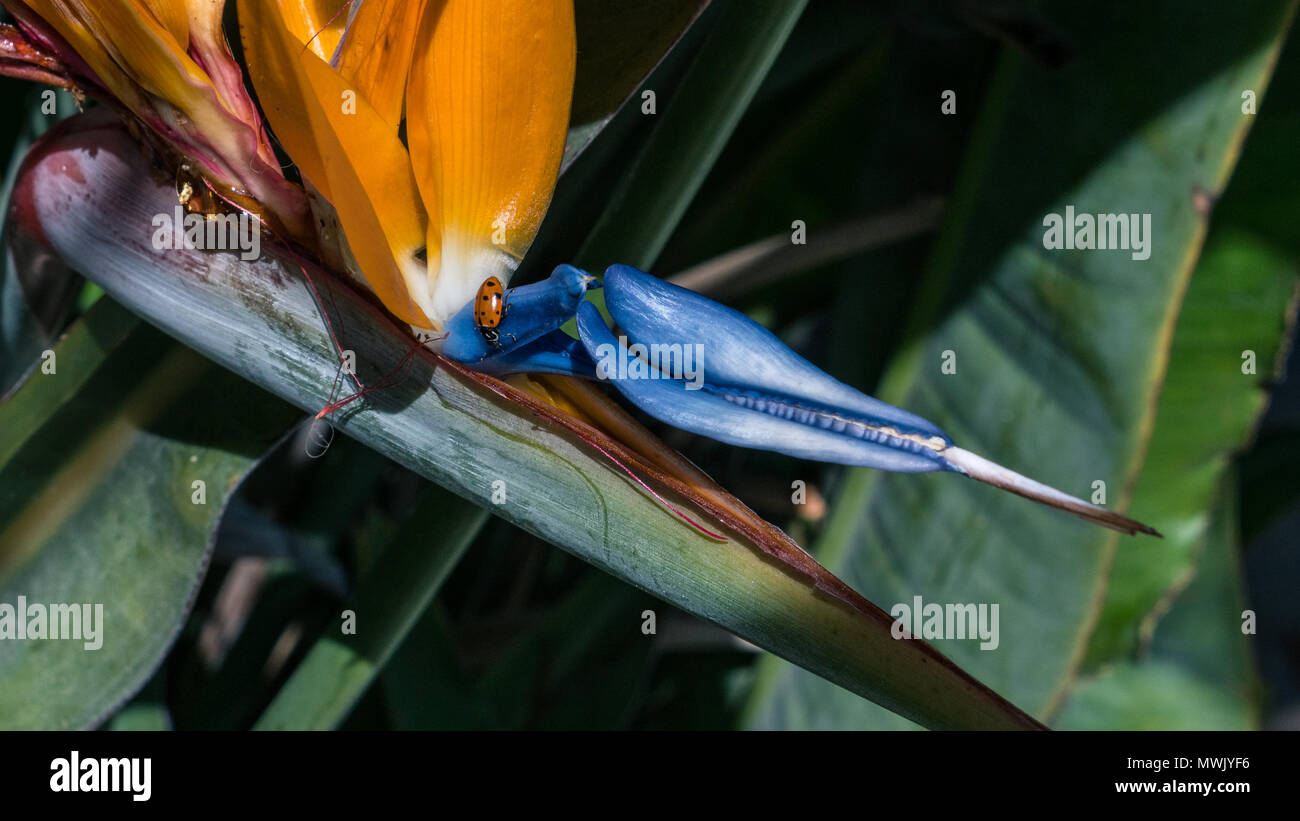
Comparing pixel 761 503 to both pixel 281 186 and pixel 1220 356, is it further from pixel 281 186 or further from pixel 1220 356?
pixel 281 186

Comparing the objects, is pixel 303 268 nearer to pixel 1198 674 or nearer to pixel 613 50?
pixel 613 50

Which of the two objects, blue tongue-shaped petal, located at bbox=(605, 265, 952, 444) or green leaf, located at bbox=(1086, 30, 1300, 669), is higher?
green leaf, located at bbox=(1086, 30, 1300, 669)

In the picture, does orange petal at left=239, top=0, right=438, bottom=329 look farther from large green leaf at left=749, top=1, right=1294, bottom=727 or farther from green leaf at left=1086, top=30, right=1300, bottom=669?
green leaf at left=1086, top=30, right=1300, bottom=669

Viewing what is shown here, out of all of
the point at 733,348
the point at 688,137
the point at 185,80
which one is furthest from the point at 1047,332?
the point at 185,80

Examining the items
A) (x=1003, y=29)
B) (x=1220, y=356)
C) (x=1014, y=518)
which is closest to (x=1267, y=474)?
(x=1220, y=356)

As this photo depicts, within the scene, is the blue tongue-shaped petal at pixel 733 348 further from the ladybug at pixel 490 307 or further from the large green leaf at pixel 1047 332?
the large green leaf at pixel 1047 332

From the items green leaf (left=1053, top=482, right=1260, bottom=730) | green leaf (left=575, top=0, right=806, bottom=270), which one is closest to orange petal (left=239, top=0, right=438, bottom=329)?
green leaf (left=575, top=0, right=806, bottom=270)
